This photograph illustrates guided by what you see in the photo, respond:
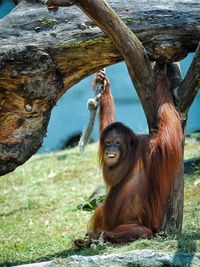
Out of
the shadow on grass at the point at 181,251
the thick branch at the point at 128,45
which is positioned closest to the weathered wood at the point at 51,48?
the thick branch at the point at 128,45

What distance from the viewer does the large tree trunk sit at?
4555 mm

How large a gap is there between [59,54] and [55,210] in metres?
3.00

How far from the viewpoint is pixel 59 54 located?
4613 mm

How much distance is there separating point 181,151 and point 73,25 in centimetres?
113

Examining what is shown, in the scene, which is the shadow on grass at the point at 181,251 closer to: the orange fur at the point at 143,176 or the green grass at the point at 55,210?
the green grass at the point at 55,210

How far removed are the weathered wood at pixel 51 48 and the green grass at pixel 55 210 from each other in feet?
3.03

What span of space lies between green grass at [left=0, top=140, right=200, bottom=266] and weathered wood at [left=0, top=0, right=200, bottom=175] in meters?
0.92

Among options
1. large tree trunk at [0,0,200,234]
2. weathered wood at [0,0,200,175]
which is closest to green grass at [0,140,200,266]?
large tree trunk at [0,0,200,234]

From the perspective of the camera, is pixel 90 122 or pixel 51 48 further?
pixel 90 122

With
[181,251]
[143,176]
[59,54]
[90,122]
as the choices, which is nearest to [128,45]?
[59,54]

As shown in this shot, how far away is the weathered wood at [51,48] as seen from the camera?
4.57 m

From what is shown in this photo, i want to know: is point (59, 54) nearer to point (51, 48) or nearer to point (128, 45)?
point (51, 48)

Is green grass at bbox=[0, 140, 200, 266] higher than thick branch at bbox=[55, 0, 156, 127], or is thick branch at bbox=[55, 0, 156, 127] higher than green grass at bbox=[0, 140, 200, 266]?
thick branch at bbox=[55, 0, 156, 127]

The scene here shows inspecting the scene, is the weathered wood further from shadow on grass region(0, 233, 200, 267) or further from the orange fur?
shadow on grass region(0, 233, 200, 267)
